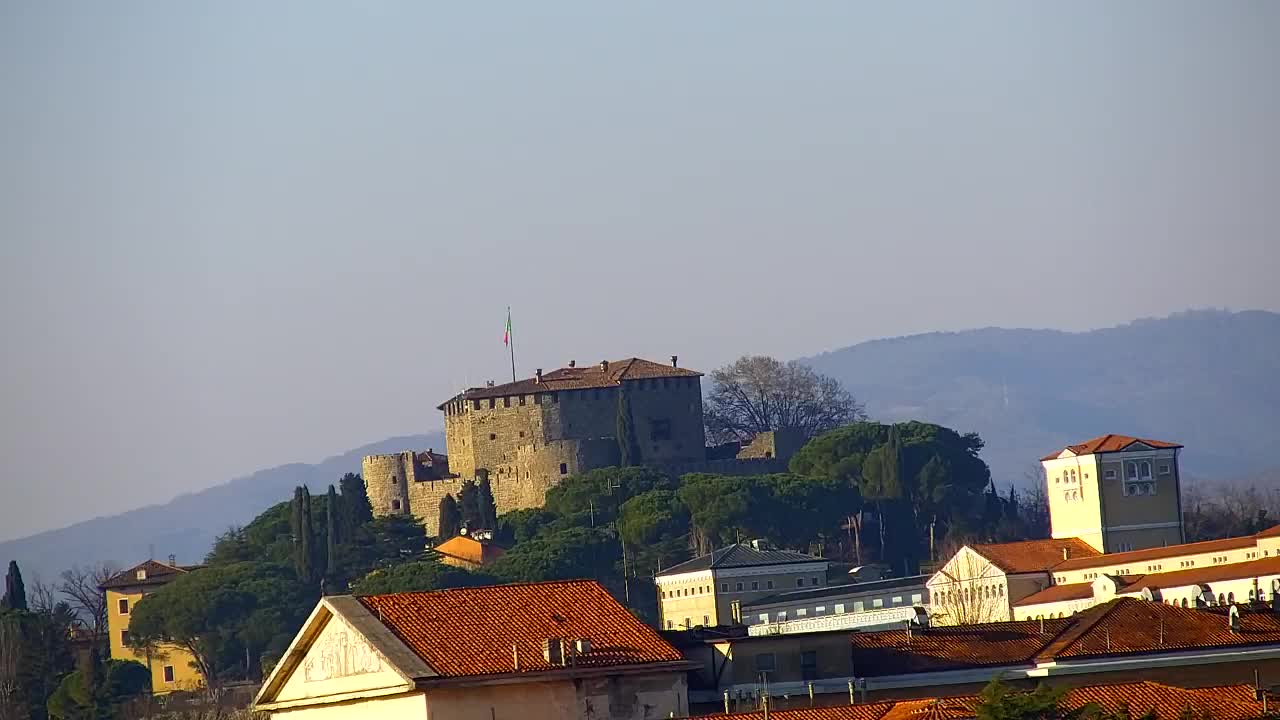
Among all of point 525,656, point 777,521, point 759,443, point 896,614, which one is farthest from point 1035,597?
point 525,656

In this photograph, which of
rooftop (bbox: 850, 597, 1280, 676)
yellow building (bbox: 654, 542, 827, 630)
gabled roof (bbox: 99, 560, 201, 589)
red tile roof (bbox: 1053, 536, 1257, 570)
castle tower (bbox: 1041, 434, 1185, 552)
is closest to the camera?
rooftop (bbox: 850, 597, 1280, 676)

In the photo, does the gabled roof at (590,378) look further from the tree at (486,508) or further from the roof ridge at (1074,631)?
the roof ridge at (1074,631)

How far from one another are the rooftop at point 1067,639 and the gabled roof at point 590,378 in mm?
66155

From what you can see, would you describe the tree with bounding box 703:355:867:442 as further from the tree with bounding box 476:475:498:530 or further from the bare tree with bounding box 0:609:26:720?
the bare tree with bounding box 0:609:26:720

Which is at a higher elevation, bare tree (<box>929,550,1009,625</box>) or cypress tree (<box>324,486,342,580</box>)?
cypress tree (<box>324,486,342,580</box>)

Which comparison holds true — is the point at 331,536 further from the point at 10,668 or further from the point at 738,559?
the point at 10,668

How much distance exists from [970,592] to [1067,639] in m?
40.8

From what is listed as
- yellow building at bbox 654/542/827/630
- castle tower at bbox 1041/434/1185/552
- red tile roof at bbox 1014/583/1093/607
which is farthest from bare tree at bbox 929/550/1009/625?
yellow building at bbox 654/542/827/630

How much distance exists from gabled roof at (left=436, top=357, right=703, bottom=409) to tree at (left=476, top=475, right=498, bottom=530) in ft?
17.5

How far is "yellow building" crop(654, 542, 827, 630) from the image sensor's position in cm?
8612

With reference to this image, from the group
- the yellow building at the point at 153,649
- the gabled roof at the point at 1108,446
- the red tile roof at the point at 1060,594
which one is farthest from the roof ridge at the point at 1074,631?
the yellow building at the point at 153,649

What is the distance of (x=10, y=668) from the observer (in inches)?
3054

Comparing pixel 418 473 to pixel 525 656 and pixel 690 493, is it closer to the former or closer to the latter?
pixel 690 493

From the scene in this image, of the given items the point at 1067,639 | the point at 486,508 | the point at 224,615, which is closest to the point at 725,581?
the point at 486,508
